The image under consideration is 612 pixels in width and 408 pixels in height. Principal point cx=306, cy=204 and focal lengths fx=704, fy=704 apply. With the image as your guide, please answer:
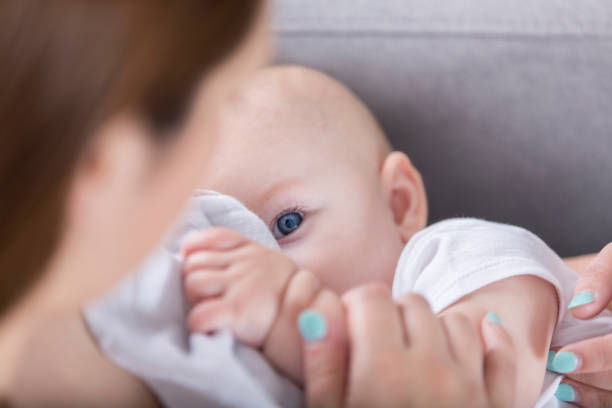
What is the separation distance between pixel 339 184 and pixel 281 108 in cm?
15

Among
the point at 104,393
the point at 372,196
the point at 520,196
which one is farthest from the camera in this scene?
the point at 520,196

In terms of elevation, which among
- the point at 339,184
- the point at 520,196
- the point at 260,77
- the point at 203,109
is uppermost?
the point at 203,109

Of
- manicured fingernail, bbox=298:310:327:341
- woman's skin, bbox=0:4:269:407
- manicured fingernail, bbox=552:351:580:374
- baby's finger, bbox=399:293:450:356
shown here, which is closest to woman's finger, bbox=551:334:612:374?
manicured fingernail, bbox=552:351:580:374

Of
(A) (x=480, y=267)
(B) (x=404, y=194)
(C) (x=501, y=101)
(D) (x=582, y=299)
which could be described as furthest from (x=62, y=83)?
(C) (x=501, y=101)

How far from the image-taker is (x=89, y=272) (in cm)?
45

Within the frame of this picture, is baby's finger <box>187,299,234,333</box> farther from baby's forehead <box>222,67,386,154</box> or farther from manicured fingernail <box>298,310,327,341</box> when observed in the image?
baby's forehead <box>222,67,386,154</box>

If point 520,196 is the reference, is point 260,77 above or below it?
above

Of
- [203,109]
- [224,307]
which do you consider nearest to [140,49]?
[203,109]

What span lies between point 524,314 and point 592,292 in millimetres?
128

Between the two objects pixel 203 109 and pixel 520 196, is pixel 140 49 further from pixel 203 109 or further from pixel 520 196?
pixel 520 196

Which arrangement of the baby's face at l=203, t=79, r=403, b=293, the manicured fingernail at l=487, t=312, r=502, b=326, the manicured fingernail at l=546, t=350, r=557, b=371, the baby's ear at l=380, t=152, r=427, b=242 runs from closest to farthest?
the manicured fingernail at l=487, t=312, r=502, b=326 → the manicured fingernail at l=546, t=350, r=557, b=371 → the baby's face at l=203, t=79, r=403, b=293 → the baby's ear at l=380, t=152, r=427, b=242

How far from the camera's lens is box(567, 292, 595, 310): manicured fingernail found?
0.83 metres

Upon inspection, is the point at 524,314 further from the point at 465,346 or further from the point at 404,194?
the point at 404,194

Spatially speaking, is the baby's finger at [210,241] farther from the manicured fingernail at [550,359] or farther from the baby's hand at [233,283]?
the manicured fingernail at [550,359]
